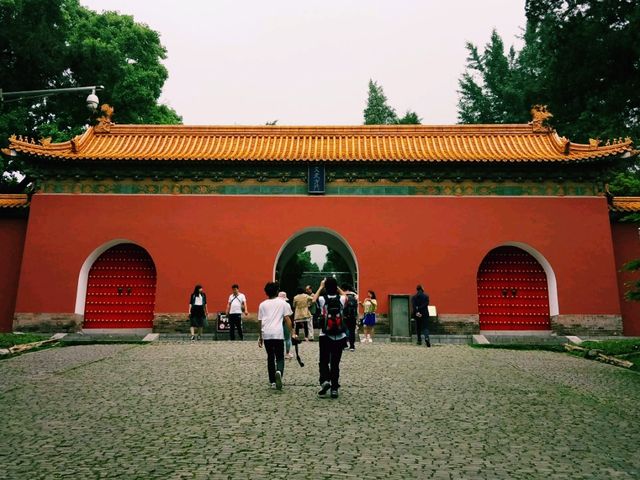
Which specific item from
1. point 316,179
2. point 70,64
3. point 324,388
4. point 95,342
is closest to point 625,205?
point 316,179

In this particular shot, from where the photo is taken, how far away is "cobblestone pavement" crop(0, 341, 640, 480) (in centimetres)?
327

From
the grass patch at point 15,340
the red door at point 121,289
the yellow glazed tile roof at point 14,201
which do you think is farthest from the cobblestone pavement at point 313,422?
the yellow glazed tile roof at point 14,201

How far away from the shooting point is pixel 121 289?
1434 centimetres

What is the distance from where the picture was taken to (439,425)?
14.4 feet

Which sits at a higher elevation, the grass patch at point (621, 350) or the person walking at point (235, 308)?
the person walking at point (235, 308)

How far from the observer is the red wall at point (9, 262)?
46.1 ft

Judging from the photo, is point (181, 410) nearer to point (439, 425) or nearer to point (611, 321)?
point (439, 425)

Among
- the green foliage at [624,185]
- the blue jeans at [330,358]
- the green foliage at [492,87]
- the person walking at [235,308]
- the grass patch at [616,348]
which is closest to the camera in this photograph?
the blue jeans at [330,358]

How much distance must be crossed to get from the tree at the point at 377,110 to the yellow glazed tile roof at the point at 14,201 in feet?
92.8

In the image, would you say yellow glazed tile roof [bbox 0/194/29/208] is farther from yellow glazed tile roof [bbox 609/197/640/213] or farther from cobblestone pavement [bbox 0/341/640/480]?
yellow glazed tile roof [bbox 609/197/640/213]

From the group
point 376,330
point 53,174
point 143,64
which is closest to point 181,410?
point 376,330

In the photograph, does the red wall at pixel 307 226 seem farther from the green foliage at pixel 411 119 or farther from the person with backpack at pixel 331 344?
the green foliage at pixel 411 119

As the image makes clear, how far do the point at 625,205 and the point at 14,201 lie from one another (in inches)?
746

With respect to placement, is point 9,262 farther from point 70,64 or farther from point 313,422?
point 313,422
